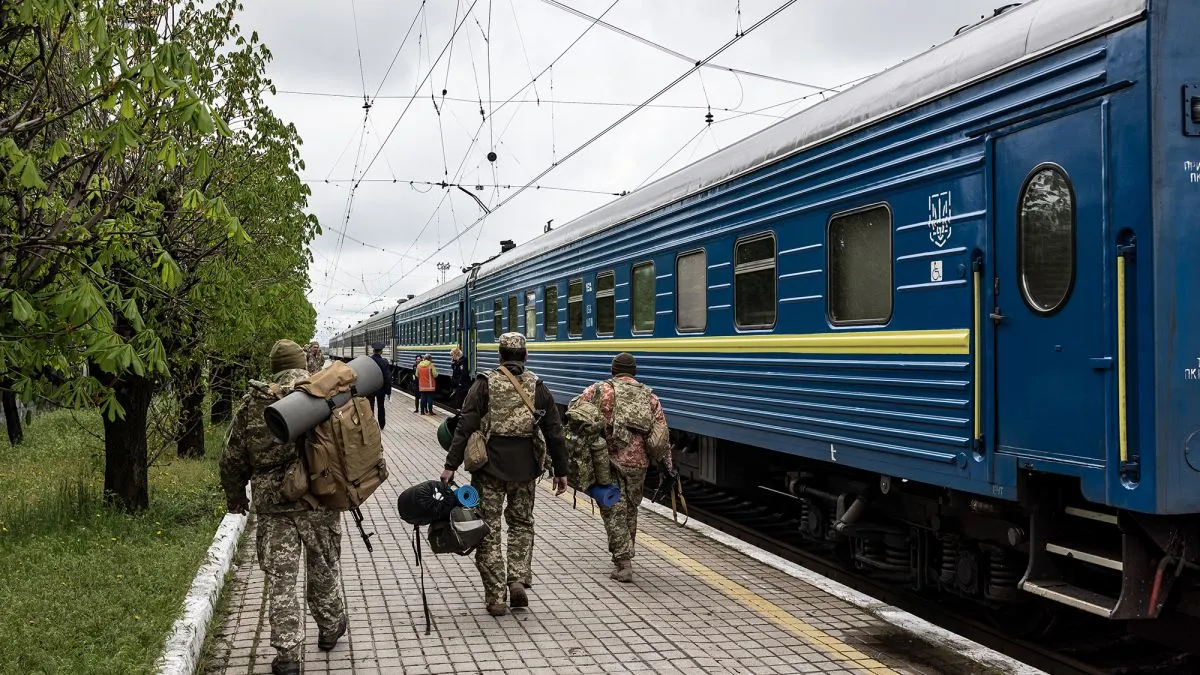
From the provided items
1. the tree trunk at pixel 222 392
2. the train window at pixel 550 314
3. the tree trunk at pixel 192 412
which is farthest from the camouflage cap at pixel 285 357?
the train window at pixel 550 314

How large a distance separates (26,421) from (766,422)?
19.3m

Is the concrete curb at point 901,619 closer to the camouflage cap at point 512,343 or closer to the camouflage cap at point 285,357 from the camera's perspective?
the camouflage cap at point 512,343

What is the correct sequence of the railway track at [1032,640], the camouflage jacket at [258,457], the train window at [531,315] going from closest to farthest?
the camouflage jacket at [258,457], the railway track at [1032,640], the train window at [531,315]

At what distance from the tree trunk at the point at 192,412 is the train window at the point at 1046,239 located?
946 cm

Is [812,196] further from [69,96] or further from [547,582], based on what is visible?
[69,96]

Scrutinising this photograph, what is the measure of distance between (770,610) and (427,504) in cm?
220

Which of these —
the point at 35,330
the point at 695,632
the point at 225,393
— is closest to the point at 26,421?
the point at 225,393

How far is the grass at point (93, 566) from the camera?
544 cm

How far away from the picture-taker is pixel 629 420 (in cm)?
752

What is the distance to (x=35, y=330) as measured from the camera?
5863 millimetres

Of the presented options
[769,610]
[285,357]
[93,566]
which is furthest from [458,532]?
[93,566]

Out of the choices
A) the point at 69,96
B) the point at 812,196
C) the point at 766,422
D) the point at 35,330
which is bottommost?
the point at 766,422

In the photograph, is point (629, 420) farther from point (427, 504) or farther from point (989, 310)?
point (989, 310)

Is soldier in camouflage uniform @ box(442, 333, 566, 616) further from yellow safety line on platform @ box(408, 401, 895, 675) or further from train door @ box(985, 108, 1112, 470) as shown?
train door @ box(985, 108, 1112, 470)
